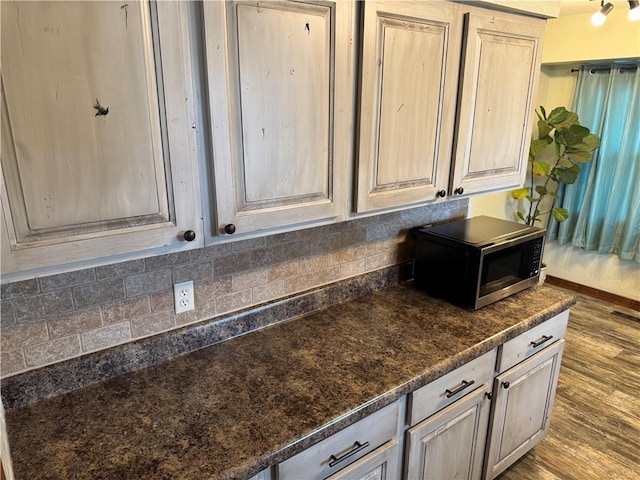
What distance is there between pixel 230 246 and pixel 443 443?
1.07m

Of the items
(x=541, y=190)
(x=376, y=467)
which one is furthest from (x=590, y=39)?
(x=376, y=467)

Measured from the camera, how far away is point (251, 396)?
4.07 feet

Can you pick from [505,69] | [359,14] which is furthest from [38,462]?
[505,69]

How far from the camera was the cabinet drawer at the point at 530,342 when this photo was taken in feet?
5.49

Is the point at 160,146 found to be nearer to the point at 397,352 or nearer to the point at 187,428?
the point at 187,428

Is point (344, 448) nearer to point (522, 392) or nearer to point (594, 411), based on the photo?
point (522, 392)

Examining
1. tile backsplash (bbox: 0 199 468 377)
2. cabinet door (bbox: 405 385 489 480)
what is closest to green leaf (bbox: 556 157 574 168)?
tile backsplash (bbox: 0 199 468 377)

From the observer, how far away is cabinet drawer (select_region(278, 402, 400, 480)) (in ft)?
3.69

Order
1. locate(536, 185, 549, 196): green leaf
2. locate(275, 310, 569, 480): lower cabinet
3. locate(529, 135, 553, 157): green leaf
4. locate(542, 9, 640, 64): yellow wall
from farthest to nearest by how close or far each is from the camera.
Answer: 1. locate(536, 185, 549, 196): green leaf
2. locate(529, 135, 553, 157): green leaf
3. locate(542, 9, 640, 64): yellow wall
4. locate(275, 310, 569, 480): lower cabinet

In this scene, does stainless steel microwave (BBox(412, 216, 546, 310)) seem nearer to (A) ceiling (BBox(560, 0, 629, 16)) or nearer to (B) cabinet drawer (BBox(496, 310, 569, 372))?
(B) cabinet drawer (BBox(496, 310, 569, 372))

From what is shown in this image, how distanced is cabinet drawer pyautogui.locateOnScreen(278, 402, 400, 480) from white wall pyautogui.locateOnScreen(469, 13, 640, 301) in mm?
2341

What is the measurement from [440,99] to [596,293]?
3.56 m

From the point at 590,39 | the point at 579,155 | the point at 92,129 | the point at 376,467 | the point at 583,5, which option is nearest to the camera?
the point at 92,129

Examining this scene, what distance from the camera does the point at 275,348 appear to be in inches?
58.8
